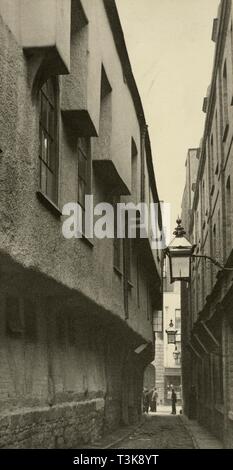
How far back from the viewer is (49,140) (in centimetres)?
952

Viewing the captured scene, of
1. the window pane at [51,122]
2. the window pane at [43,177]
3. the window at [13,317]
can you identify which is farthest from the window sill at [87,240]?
the window at [13,317]

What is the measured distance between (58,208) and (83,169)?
2.48 metres

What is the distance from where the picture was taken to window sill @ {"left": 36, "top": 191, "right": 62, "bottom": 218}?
8438 millimetres

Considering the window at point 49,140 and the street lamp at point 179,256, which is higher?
the window at point 49,140

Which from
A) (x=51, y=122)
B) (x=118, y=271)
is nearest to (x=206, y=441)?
(x=118, y=271)

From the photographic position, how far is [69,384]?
11.7 metres

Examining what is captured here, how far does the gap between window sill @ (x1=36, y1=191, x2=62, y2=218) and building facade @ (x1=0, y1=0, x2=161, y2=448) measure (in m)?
0.03

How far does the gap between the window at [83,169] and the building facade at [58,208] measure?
2 cm

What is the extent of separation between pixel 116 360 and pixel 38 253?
1015 centimetres

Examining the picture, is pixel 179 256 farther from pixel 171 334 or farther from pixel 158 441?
pixel 171 334

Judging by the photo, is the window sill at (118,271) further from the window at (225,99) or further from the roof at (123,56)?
the roof at (123,56)

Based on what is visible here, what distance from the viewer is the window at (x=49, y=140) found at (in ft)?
30.1

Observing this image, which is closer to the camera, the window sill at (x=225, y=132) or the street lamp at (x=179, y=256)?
the street lamp at (x=179, y=256)
